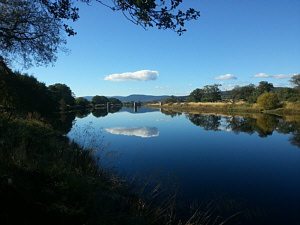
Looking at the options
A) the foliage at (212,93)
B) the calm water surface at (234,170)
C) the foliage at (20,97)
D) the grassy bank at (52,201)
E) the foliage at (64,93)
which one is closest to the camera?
the grassy bank at (52,201)

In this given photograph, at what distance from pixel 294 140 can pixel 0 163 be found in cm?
2128

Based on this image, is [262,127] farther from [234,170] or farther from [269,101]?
[269,101]

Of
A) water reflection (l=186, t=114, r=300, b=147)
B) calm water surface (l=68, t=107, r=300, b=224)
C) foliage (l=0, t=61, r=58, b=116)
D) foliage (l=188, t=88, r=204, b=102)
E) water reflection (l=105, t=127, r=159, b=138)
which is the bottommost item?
calm water surface (l=68, t=107, r=300, b=224)

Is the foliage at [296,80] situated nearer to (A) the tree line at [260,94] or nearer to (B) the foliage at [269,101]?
(A) the tree line at [260,94]

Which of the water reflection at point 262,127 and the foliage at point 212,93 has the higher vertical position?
the foliage at point 212,93

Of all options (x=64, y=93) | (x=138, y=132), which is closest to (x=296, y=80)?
(x=138, y=132)

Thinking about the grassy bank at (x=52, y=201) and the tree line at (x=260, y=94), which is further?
the tree line at (x=260, y=94)

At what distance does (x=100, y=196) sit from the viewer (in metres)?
4.53

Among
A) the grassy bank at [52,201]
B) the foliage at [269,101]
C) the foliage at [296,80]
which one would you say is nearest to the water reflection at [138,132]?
the grassy bank at [52,201]

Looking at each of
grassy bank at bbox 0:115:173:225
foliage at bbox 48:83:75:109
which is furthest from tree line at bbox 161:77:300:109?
foliage at bbox 48:83:75:109

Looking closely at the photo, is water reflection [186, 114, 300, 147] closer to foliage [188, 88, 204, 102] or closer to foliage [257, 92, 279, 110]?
foliage [257, 92, 279, 110]

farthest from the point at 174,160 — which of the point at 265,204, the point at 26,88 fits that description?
the point at 26,88

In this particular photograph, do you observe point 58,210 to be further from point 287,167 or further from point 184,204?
point 287,167

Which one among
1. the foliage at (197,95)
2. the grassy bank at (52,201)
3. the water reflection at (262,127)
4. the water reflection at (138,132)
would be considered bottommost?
the water reflection at (138,132)
